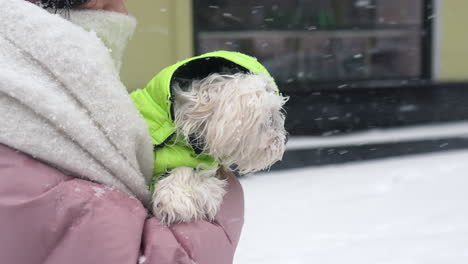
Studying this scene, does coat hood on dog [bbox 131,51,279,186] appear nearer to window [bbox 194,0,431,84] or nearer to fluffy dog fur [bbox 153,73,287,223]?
fluffy dog fur [bbox 153,73,287,223]

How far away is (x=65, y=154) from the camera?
1223mm

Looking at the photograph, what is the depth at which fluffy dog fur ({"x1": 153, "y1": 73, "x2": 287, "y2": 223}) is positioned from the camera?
58.5 inches

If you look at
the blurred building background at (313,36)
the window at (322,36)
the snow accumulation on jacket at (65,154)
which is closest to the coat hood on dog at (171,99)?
the snow accumulation on jacket at (65,154)

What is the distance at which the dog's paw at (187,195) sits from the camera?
146cm

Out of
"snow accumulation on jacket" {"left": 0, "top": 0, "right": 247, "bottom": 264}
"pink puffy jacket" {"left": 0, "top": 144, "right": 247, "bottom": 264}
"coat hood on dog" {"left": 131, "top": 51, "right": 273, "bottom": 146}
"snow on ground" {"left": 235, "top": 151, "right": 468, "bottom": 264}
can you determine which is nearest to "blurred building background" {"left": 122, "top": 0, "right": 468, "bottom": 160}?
"snow on ground" {"left": 235, "top": 151, "right": 468, "bottom": 264}

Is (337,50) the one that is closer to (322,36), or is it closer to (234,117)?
(322,36)

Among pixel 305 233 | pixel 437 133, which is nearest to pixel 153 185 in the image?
pixel 305 233

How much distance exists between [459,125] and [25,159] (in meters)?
6.99

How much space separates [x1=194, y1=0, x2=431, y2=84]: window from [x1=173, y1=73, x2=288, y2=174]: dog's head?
4368 millimetres

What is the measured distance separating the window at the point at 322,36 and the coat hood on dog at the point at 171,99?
4.31 metres

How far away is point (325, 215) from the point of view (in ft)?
14.4

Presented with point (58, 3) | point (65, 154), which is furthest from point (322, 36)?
point (65, 154)

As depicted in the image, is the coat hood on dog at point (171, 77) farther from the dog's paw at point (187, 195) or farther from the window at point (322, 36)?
the window at point (322, 36)

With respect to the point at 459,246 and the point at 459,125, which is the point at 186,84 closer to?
the point at 459,246
